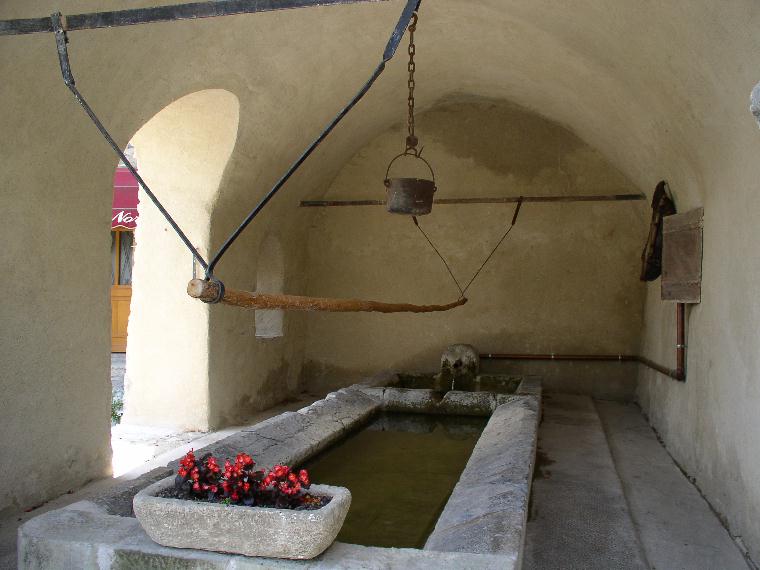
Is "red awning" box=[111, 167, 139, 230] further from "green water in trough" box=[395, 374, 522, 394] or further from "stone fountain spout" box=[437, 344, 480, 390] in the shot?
"stone fountain spout" box=[437, 344, 480, 390]

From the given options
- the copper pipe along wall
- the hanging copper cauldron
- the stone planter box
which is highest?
the hanging copper cauldron

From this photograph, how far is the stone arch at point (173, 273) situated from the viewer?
6.42 m

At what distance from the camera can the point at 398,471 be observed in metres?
5.25

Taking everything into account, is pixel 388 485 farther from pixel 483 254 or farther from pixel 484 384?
pixel 483 254

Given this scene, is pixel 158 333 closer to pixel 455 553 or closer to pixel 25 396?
pixel 25 396

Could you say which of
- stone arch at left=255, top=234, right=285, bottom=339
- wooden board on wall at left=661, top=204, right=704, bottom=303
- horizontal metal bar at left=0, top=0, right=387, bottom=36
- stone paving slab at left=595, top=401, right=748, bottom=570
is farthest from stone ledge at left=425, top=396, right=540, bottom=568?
stone arch at left=255, top=234, right=285, bottom=339

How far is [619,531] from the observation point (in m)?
4.04

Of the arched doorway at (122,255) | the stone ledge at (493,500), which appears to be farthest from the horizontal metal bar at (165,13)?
the arched doorway at (122,255)

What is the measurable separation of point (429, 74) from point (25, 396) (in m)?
5.38

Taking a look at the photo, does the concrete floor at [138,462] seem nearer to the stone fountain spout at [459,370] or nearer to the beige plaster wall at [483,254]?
the stone fountain spout at [459,370]

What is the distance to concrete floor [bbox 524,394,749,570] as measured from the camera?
3.80 meters

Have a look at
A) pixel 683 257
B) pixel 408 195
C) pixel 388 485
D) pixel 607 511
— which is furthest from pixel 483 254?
pixel 607 511

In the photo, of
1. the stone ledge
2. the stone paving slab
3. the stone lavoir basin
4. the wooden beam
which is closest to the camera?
the stone lavoir basin

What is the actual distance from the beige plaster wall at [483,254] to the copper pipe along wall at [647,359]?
0.12 meters
